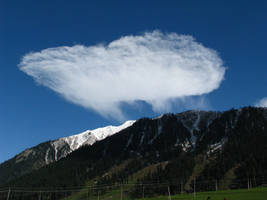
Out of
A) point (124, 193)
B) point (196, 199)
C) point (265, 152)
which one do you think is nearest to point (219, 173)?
point (265, 152)

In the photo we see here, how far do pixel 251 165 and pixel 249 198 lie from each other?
99961 millimetres

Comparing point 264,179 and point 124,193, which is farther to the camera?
point 124,193

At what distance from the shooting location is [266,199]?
6756cm

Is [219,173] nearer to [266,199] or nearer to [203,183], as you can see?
[203,183]

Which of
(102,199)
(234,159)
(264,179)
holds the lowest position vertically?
(102,199)

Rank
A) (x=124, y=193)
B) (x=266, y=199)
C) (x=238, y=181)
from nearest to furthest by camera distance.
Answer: (x=266, y=199)
(x=238, y=181)
(x=124, y=193)

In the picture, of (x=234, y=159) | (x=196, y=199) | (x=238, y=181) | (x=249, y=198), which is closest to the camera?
(x=249, y=198)

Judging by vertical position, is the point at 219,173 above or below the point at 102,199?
above

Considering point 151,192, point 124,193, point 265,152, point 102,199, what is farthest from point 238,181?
point 102,199

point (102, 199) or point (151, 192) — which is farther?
point (102, 199)

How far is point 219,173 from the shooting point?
176m

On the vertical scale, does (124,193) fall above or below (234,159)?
below

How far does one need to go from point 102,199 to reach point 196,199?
370 ft

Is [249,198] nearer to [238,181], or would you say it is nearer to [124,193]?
[238,181]
